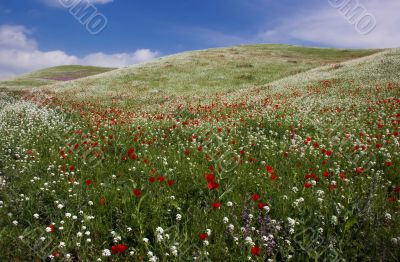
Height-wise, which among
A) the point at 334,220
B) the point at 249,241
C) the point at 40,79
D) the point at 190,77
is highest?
the point at 249,241

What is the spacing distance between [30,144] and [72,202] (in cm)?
591

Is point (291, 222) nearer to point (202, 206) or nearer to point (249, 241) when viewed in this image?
point (249, 241)

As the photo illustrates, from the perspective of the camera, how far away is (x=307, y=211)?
570cm

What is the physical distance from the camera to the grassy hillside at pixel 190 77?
35344 millimetres

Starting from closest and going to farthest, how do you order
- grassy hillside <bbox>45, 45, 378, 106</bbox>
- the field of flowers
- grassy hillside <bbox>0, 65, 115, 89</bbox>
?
1. the field of flowers
2. grassy hillside <bbox>45, 45, 378, 106</bbox>
3. grassy hillside <bbox>0, 65, 115, 89</bbox>

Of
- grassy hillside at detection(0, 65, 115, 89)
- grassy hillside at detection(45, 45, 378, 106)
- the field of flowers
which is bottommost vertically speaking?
grassy hillside at detection(0, 65, 115, 89)

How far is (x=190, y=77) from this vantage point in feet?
147

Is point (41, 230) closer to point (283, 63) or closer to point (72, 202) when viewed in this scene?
point (72, 202)

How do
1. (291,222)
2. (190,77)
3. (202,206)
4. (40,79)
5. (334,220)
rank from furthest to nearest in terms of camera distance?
1. (40,79)
2. (190,77)
3. (202,206)
4. (334,220)
5. (291,222)

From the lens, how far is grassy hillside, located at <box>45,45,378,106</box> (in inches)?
1391

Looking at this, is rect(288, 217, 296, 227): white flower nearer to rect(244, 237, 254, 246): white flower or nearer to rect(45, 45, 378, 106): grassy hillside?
rect(244, 237, 254, 246): white flower

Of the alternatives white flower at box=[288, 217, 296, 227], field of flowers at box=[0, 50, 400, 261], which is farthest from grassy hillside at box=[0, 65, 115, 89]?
white flower at box=[288, 217, 296, 227]

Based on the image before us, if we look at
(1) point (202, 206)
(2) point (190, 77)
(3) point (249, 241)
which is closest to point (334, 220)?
(3) point (249, 241)

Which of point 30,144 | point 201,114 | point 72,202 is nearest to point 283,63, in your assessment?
point 201,114
